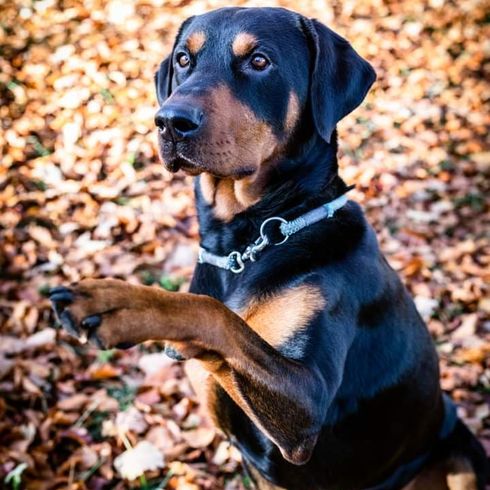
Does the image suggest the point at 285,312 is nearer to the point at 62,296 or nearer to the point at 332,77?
the point at 62,296

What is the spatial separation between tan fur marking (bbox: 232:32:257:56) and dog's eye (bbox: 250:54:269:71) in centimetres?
4

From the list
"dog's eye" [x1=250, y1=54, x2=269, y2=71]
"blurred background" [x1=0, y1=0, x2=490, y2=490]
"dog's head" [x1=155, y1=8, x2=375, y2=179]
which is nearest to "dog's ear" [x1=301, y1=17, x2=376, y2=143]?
"dog's head" [x1=155, y1=8, x2=375, y2=179]

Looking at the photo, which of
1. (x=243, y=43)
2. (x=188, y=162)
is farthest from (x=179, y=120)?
(x=243, y=43)

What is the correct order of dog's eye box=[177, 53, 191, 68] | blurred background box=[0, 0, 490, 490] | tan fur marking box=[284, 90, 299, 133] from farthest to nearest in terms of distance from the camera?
1. blurred background box=[0, 0, 490, 490]
2. dog's eye box=[177, 53, 191, 68]
3. tan fur marking box=[284, 90, 299, 133]

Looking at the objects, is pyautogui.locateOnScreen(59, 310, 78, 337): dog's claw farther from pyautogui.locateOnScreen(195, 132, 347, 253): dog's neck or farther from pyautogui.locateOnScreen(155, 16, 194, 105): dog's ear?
pyautogui.locateOnScreen(155, 16, 194, 105): dog's ear

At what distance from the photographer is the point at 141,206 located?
4.95 meters

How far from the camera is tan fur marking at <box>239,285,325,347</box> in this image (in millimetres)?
2143

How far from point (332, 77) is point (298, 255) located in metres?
0.77

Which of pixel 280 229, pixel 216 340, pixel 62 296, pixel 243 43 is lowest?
pixel 280 229

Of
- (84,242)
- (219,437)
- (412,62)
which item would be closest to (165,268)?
(84,242)

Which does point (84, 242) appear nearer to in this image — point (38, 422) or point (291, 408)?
point (38, 422)

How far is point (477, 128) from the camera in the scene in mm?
6293

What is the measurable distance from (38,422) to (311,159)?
6.76ft


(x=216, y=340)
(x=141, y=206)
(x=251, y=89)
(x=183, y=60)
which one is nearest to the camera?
(x=216, y=340)
